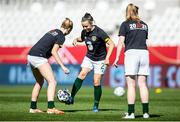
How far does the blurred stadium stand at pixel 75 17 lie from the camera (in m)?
39.5

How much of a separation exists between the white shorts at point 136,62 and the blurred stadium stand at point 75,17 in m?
25.4

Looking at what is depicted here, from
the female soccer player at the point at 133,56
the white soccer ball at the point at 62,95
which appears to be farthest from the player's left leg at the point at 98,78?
the female soccer player at the point at 133,56

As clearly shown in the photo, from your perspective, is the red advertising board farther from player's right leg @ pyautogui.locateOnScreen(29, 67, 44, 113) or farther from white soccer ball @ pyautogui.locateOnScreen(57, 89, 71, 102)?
player's right leg @ pyautogui.locateOnScreen(29, 67, 44, 113)

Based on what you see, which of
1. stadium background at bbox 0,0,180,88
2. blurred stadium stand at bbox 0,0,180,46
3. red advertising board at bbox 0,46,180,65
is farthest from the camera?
blurred stadium stand at bbox 0,0,180,46

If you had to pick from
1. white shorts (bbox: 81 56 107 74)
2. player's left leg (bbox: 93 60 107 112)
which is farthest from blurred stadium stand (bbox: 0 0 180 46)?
player's left leg (bbox: 93 60 107 112)

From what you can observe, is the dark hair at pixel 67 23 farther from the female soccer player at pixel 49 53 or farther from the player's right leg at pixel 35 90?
the player's right leg at pixel 35 90

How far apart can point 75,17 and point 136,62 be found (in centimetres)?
2965

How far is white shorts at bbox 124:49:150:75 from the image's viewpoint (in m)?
13.1

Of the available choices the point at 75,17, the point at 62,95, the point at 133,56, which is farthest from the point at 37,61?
the point at 75,17

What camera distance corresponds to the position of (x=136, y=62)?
516 inches

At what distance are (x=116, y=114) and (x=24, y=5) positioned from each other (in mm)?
32297

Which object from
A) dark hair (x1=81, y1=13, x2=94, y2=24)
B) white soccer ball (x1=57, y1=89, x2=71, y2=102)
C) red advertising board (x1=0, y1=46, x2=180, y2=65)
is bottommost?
white soccer ball (x1=57, y1=89, x2=71, y2=102)

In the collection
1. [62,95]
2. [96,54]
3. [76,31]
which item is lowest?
[62,95]

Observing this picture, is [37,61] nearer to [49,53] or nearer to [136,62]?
[49,53]
